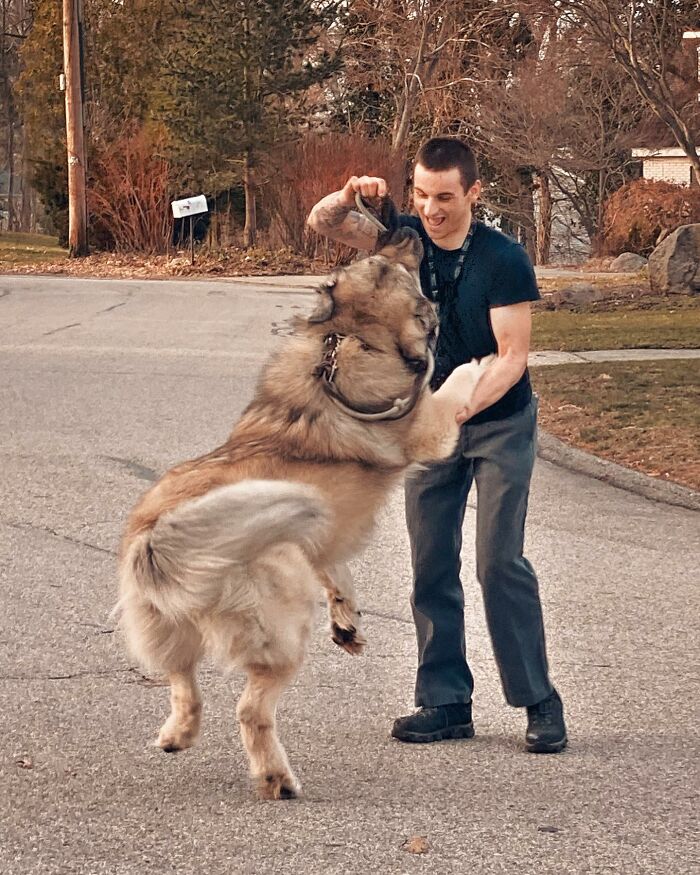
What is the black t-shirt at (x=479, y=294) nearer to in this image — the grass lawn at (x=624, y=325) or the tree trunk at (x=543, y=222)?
the grass lawn at (x=624, y=325)

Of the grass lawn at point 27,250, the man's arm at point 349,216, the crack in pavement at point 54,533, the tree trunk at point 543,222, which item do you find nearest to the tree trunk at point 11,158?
the grass lawn at point 27,250

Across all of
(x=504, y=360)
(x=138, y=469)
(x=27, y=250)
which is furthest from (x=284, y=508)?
(x=27, y=250)

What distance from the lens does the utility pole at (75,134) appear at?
110 feet

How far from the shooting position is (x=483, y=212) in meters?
48.3

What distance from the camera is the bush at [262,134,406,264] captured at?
33688 millimetres

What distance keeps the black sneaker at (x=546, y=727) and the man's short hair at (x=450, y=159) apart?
184 centimetres

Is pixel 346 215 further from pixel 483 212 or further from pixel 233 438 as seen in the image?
pixel 483 212

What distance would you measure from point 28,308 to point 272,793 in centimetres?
1771

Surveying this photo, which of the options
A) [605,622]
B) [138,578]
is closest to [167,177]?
[605,622]

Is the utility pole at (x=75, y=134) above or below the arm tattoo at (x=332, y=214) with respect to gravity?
above

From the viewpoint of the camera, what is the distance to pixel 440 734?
212 inches

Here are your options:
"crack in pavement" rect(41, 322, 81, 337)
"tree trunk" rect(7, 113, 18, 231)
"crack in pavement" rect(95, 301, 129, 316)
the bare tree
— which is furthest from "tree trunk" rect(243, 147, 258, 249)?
"tree trunk" rect(7, 113, 18, 231)

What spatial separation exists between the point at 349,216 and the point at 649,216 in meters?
32.6

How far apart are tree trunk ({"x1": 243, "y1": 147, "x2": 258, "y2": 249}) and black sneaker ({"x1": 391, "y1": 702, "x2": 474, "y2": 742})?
97.8 feet
